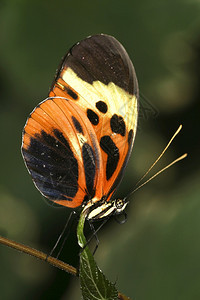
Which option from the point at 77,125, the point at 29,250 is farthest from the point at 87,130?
the point at 29,250

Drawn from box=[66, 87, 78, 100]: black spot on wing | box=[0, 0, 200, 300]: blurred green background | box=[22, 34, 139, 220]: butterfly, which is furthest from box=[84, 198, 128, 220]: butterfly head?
box=[0, 0, 200, 300]: blurred green background

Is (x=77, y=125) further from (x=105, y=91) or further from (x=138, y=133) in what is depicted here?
(x=138, y=133)

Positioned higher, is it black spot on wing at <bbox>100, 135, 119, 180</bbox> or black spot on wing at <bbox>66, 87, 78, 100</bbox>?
black spot on wing at <bbox>66, 87, 78, 100</bbox>

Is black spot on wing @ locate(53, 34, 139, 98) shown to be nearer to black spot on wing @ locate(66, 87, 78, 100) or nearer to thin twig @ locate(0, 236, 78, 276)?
black spot on wing @ locate(66, 87, 78, 100)

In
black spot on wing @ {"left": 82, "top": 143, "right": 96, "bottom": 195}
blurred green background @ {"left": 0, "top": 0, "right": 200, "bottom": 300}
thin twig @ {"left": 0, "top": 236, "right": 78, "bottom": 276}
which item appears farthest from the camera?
blurred green background @ {"left": 0, "top": 0, "right": 200, "bottom": 300}

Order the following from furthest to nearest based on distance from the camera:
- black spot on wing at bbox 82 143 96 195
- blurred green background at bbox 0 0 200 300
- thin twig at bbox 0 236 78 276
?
blurred green background at bbox 0 0 200 300, black spot on wing at bbox 82 143 96 195, thin twig at bbox 0 236 78 276

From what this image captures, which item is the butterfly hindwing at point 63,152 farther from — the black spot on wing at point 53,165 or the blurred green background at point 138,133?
the blurred green background at point 138,133
